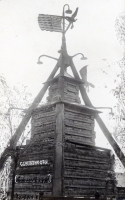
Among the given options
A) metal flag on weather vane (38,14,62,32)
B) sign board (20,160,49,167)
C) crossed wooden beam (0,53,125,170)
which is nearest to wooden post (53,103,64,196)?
sign board (20,160,49,167)

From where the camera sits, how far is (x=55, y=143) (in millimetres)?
14109

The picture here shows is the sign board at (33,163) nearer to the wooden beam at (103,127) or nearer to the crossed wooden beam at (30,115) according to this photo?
the crossed wooden beam at (30,115)

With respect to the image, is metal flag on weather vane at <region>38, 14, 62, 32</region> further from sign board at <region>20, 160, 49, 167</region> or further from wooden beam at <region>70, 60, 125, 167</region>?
sign board at <region>20, 160, 49, 167</region>

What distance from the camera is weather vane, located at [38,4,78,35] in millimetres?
17938

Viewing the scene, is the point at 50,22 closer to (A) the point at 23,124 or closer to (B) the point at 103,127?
(A) the point at 23,124

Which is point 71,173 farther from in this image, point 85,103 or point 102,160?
point 85,103

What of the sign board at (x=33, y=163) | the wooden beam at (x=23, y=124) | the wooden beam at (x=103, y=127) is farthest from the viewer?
the wooden beam at (x=103, y=127)

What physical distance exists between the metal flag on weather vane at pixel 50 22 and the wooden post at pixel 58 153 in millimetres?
6185

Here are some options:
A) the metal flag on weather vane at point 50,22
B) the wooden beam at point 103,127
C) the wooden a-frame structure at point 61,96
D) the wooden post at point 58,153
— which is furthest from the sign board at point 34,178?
the metal flag on weather vane at point 50,22

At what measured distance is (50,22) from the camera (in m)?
18.2

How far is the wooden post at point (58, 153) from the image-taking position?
43.7ft

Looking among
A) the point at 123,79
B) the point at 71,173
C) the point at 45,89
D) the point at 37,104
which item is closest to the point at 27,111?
the point at 37,104

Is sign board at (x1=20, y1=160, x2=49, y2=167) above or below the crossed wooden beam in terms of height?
below

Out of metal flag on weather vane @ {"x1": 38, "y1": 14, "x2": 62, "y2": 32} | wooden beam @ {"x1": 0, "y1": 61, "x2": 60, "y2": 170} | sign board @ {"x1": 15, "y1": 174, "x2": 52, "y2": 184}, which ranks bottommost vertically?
sign board @ {"x1": 15, "y1": 174, "x2": 52, "y2": 184}
